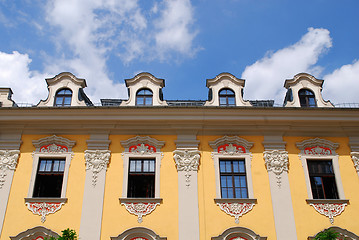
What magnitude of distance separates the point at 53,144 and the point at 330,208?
10.5 metres

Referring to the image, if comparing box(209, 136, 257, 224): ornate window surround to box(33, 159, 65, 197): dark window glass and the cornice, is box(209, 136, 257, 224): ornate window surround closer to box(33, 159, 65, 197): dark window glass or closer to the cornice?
the cornice

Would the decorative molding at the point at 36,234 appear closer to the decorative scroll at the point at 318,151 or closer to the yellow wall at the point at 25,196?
the yellow wall at the point at 25,196

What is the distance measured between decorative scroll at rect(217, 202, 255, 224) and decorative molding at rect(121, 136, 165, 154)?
129 inches

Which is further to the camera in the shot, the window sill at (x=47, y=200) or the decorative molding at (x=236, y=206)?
the window sill at (x=47, y=200)

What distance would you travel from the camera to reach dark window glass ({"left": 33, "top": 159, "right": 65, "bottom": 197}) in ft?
49.7

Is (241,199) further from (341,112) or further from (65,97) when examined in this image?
(65,97)

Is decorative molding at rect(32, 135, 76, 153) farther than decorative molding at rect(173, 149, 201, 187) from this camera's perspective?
Yes

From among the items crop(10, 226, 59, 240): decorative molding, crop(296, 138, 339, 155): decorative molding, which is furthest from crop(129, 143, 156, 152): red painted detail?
crop(296, 138, 339, 155): decorative molding

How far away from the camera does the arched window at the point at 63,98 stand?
1708 centimetres

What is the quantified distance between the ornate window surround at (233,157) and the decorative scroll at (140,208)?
226 centimetres

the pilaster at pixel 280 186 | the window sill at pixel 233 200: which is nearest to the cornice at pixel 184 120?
the pilaster at pixel 280 186

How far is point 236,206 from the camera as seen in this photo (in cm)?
1459

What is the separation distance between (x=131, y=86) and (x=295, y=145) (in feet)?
23.1

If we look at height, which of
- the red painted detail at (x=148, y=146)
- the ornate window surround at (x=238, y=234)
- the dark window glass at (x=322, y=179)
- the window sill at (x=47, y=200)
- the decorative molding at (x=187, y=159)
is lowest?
the ornate window surround at (x=238, y=234)
